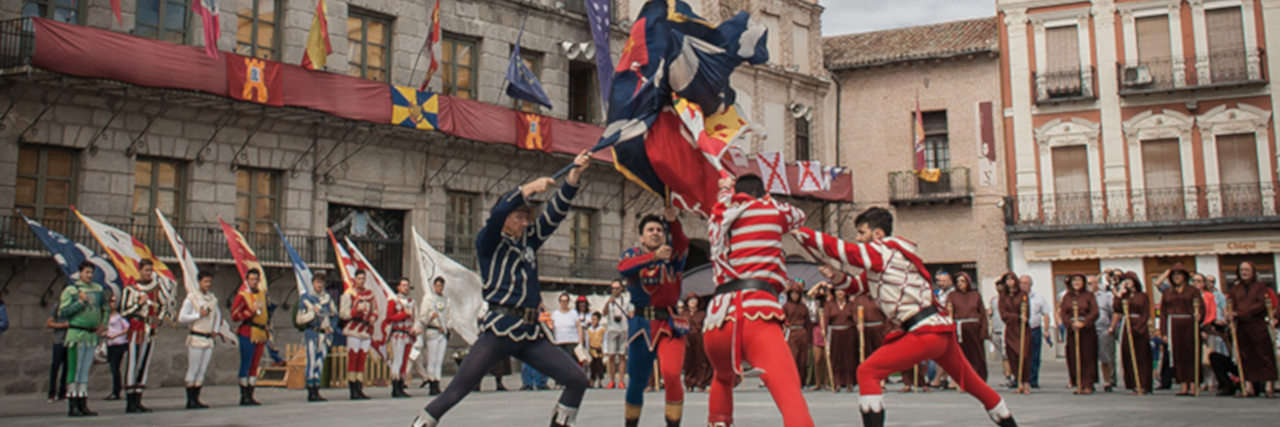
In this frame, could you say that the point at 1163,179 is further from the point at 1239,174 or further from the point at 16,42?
the point at 16,42

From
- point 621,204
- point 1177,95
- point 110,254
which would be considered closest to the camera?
point 110,254

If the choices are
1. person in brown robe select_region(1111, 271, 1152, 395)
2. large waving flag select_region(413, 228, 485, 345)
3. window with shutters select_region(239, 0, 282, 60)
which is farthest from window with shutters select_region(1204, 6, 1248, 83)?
window with shutters select_region(239, 0, 282, 60)

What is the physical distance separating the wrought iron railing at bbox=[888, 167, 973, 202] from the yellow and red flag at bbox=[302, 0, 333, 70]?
64.7 ft

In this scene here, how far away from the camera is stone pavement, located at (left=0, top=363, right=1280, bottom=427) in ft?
33.1

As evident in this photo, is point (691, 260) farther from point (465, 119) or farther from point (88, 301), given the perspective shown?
point (88, 301)

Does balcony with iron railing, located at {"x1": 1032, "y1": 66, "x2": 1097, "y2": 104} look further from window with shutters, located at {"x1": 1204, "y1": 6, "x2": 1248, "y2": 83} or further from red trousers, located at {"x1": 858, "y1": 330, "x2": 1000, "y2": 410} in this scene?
red trousers, located at {"x1": 858, "y1": 330, "x2": 1000, "y2": 410}

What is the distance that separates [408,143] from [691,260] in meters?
10.7

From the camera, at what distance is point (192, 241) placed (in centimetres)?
1970

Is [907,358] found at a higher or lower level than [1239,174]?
lower

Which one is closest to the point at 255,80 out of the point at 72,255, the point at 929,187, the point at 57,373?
the point at 72,255

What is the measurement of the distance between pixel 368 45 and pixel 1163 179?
2186 cm

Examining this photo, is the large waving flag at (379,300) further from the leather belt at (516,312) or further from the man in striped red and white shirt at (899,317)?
the man in striped red and white shirt at (899,317)

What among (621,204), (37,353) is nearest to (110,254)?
(37,353)

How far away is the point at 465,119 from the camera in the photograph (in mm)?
23375
